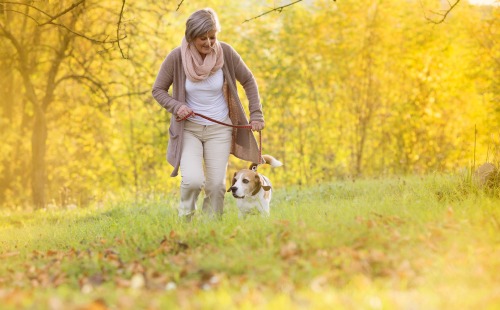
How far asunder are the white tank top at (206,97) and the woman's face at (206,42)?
11.4 inches

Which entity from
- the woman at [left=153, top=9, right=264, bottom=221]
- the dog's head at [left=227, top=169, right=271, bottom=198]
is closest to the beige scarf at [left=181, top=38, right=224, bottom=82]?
the woman at [left=153, top=9, right=264, bottom=221]

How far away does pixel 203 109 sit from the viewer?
6219 millimetres

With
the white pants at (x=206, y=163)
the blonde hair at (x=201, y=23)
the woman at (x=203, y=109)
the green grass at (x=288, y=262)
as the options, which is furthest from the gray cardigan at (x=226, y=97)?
the green grass at (x=288, y=262)

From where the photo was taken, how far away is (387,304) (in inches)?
125

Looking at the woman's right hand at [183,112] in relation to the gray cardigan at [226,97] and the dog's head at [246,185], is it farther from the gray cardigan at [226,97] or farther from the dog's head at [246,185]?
the dog's head at [246,185]

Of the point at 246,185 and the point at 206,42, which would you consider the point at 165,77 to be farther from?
the point at 246,185

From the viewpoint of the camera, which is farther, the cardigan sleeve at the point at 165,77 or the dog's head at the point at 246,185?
the dog's head at the point at 246,185

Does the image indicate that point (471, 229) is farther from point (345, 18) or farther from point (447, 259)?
point (345, 18)

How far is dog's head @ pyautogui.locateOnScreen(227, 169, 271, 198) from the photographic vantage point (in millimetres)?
6512

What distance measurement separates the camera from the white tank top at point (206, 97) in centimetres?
620

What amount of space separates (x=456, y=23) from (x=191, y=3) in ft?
20.1

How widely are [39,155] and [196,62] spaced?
790cm

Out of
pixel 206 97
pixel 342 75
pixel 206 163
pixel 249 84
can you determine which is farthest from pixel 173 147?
pixel 342 75

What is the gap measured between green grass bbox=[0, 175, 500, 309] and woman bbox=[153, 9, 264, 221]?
1.47 ft
